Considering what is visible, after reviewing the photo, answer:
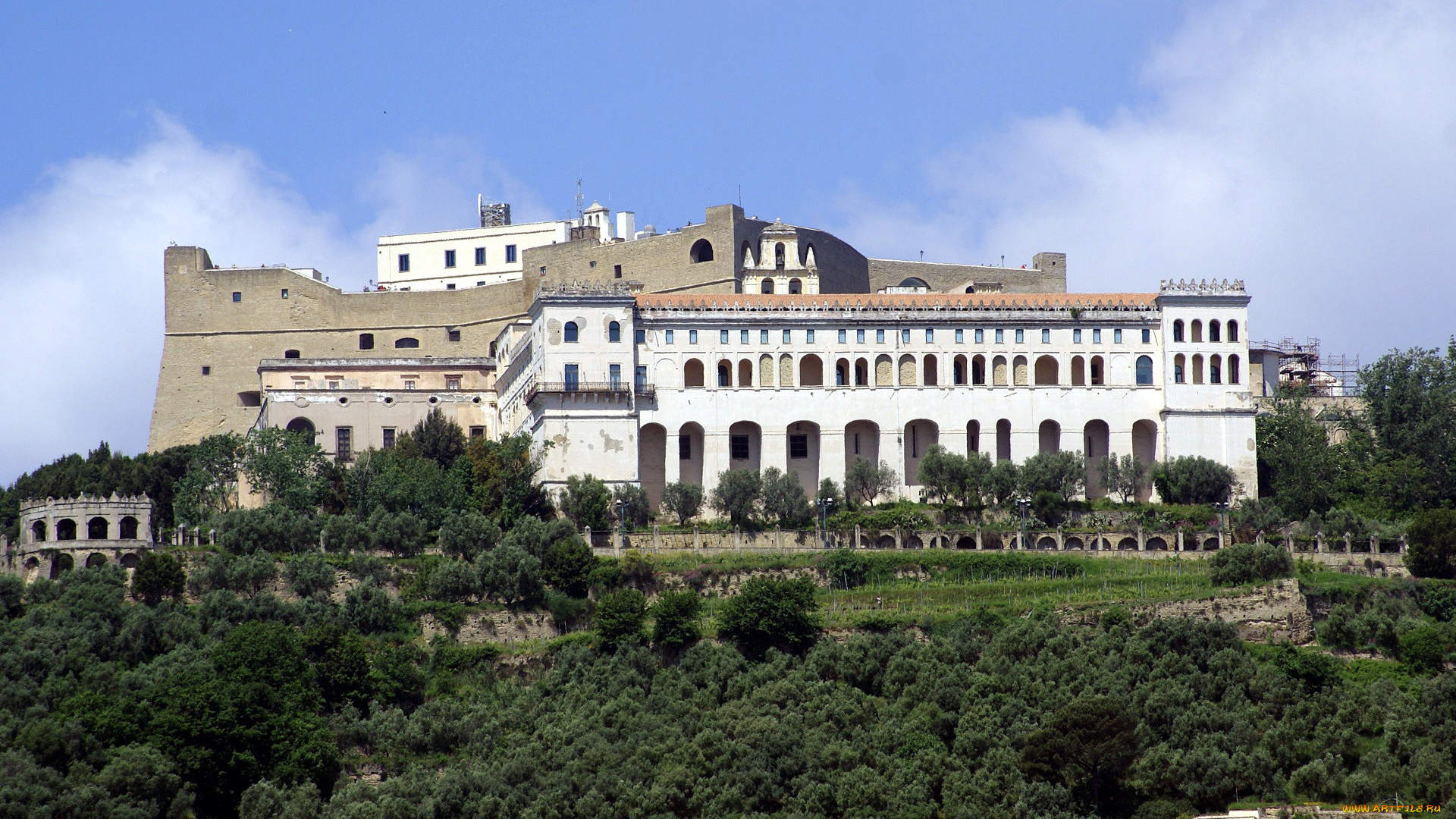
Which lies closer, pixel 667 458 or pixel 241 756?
pixel 241 756

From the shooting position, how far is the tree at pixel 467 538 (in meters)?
70.9

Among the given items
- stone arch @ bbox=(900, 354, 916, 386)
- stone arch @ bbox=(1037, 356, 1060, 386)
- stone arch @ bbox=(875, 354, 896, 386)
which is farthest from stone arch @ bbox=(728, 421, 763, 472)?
stone arch @ bbox=(1037, 356, 1060, 386)

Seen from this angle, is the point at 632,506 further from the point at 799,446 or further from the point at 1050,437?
the point at 1050,437

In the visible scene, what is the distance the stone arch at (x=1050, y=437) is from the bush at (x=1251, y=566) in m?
14.8

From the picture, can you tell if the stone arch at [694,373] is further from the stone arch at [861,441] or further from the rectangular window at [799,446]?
the stone arch at [861,441]

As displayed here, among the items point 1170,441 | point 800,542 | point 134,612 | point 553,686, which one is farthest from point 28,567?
point 1170,441

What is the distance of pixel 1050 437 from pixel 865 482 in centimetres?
880

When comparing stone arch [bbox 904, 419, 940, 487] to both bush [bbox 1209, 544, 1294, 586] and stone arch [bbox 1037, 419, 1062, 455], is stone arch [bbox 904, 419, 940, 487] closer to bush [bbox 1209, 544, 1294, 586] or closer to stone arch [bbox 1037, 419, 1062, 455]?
stone arch [bbox 1037, 419, 1062, 455]

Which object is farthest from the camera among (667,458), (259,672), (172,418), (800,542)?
(172,418)

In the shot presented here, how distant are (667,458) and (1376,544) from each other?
85.3ft

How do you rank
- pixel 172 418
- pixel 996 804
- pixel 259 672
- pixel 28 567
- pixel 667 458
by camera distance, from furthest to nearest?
pixel 172 418
pixel 667 458
pixel 28 567
pixel 259 672
pixel 996 804

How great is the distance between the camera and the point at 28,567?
6912 centimetres

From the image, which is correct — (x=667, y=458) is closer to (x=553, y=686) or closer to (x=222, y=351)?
(x=553, y=686)

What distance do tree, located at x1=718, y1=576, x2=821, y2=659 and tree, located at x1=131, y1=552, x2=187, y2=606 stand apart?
56.2 feet
